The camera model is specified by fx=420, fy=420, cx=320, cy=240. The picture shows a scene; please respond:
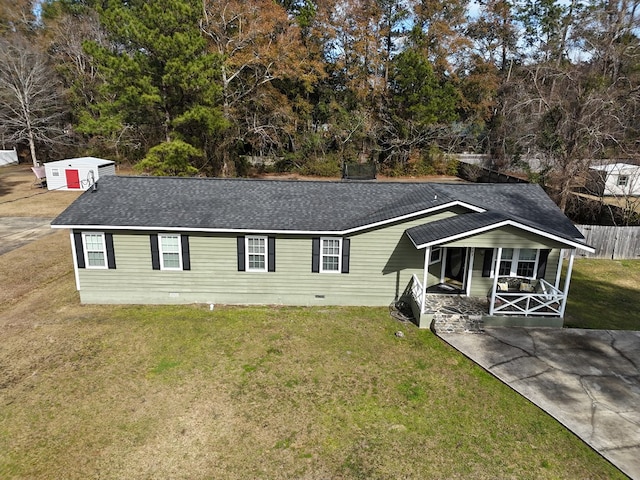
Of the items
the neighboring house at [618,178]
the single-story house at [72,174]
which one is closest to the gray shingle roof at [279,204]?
the neighboring house at [618,178]

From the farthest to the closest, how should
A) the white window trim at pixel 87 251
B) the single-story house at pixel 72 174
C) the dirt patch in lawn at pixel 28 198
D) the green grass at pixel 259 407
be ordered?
the single-story house at pixel 72 174 < the dirt patch in lawn at pixel 28 198 < the white window trim at pixel 87 251 < the green grass at pixel 259 407

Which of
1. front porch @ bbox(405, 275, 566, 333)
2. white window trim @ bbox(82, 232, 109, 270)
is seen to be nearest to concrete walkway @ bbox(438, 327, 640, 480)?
front porch @ bbox(405, 275, 566, 333)

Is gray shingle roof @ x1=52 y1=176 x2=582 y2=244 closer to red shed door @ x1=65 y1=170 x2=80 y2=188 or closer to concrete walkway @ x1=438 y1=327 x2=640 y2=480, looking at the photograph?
concrete walkway @ x1=438 y1=327 x2=640 y2=480

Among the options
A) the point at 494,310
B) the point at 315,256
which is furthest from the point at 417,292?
the point at 315,256

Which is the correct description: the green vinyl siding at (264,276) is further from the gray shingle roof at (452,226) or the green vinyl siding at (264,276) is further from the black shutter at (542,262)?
the black shutter at (542,262)

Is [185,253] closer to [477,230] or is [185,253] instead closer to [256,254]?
[256,254]

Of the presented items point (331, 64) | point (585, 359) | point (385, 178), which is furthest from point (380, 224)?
point (331, 64)

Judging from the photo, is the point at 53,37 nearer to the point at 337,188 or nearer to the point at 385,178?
the point at 385,178
